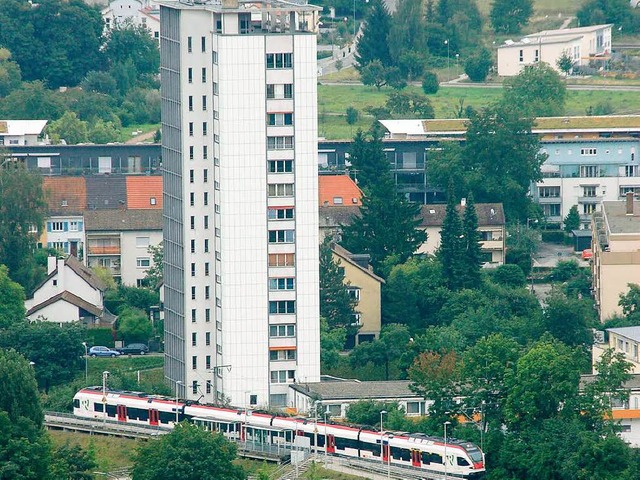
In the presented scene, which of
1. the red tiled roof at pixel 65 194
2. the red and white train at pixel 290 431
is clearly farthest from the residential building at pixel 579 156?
the red and white train at pixel 290 431

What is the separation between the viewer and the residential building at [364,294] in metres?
137

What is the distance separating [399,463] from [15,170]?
44573 mm

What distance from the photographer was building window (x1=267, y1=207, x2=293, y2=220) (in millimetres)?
121625

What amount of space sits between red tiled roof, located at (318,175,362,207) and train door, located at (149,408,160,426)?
37.9 meters

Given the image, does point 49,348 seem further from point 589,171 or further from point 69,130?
point 69,130

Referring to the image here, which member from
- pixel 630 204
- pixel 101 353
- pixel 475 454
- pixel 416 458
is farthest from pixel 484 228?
pixel 475 454

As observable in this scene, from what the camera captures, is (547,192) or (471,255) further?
(547,192)

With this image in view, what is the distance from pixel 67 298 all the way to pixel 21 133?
4162 cm

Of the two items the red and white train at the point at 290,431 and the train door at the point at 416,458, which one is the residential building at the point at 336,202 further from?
the train door at the point at 416,458

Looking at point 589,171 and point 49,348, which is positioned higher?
point 589,171

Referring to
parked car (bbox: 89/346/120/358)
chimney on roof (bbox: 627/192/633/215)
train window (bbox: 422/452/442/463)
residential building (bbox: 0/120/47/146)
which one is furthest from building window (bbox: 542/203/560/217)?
train window (bbox: 422/452/442/463)

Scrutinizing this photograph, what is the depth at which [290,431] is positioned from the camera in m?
116

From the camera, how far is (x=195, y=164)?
404 ft

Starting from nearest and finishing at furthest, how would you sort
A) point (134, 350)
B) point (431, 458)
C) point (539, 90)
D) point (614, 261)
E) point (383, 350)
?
point (431, 458) → point (383, 350) → point (134, 350) → point (614, 261) → point (539, 90)
